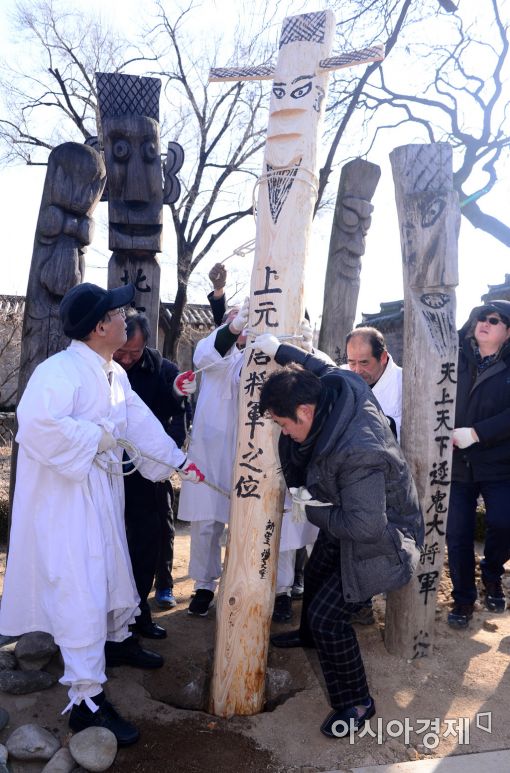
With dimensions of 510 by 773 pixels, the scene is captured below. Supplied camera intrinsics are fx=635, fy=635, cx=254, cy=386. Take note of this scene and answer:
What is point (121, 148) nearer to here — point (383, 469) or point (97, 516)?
point (97, 516)

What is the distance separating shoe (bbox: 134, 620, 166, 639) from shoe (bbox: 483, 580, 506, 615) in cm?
219

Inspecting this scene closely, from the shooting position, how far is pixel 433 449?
142 inches

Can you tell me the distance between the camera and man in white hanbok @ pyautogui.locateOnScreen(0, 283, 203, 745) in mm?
2771

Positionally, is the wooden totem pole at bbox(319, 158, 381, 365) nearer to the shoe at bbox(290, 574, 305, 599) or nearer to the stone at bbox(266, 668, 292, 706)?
the shoe at bbox(290, 574, 305, 599)

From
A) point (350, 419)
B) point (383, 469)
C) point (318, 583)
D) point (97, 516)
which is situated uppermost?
point (350, 419)

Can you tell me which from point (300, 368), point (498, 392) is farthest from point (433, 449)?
point (300, 368)

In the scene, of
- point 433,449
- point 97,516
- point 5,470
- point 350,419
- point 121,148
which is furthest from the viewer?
point 5,470

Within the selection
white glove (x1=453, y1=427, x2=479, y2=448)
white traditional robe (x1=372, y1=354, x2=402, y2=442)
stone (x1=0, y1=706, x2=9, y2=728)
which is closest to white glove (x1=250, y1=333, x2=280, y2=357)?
white traditional robe (x1=372, y1=354, x2=402, y2=442)

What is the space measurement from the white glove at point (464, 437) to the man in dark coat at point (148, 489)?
169 centimetres

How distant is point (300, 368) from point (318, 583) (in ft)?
4.02

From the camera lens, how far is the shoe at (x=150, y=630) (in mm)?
3812

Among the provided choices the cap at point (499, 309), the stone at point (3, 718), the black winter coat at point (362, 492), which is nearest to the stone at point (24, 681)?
the stone at point (3, 718)

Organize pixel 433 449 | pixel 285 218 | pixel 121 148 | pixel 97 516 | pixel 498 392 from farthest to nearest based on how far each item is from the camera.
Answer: pixel 121 148, pixel 498 392, pixel 433 449, pixel 285 218, pixel 97 516

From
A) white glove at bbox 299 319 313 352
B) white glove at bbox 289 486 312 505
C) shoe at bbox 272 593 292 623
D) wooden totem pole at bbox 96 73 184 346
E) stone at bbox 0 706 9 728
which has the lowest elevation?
stone at bbox 0 706 9 728
